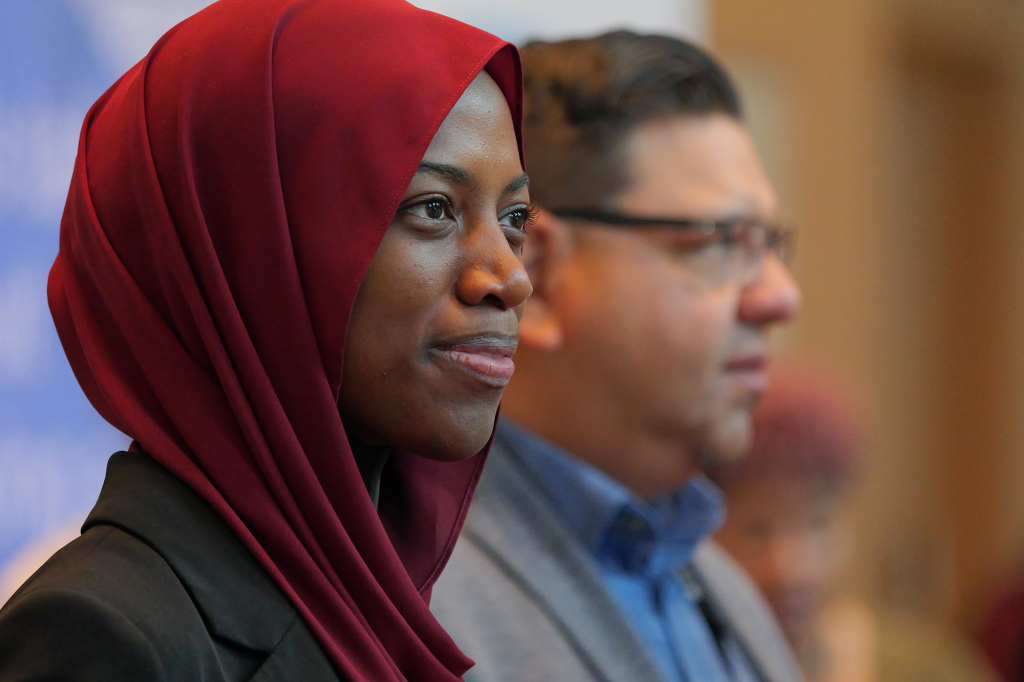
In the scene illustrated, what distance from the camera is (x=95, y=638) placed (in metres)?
0.68

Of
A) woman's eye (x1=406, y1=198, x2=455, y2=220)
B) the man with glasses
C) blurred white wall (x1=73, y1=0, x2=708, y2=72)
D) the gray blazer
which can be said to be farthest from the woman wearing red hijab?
blurred white wall (x1=73, y1=0, x2=708, y2=72)

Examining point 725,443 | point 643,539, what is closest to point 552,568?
point 643,539

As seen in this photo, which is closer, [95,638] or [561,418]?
[95,638]

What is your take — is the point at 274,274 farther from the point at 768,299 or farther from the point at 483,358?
the point at 768,299

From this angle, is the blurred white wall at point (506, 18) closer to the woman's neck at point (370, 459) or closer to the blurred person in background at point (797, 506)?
the blurred person in background at point (797, 506)

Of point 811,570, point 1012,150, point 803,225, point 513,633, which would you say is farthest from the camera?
point 1012,150

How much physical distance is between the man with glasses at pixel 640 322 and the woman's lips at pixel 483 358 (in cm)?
68

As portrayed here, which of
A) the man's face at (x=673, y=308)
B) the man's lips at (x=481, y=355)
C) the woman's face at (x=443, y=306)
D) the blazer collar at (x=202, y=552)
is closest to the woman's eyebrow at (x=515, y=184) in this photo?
the woman's face at (x=443, y=306)

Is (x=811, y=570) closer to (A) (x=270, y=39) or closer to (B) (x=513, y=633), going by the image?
(B) (x=513, y=633)

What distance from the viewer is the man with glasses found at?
157 cm

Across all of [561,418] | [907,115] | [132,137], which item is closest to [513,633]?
[561,418]

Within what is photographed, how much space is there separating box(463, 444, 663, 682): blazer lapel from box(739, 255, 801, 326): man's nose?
1.34ft

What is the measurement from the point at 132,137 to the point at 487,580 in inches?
30.3

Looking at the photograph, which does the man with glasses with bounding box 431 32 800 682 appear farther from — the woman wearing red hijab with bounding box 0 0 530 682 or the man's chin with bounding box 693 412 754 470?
the woman wearing red hijab with bounding box 0 0 530 682
